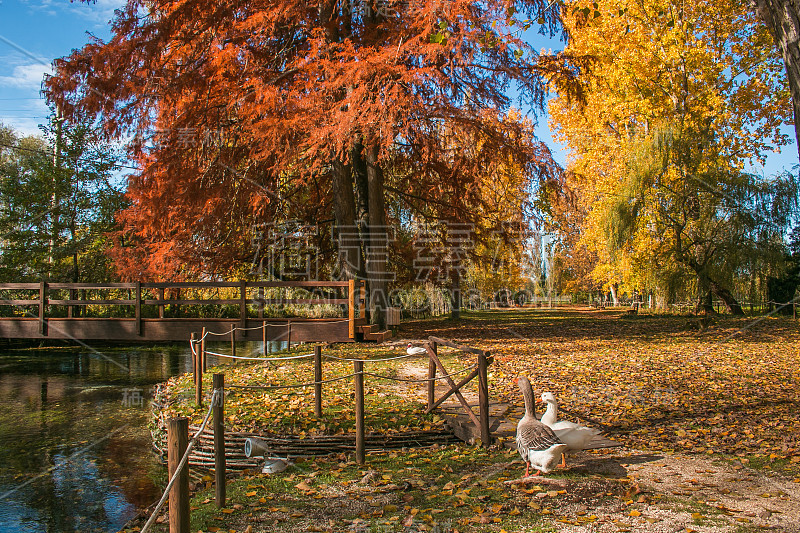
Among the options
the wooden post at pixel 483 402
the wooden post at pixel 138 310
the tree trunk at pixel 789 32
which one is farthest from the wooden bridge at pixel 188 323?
the tree trunk at pixel 789 32

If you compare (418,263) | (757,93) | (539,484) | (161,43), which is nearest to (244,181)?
(161,43)

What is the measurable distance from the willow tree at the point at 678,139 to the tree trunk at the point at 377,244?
9335 mm

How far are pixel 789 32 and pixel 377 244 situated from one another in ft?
49.5

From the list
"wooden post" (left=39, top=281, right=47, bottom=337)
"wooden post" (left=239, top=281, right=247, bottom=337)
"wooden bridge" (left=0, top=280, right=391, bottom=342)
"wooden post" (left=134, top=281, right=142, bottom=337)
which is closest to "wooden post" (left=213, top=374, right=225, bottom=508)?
"wooden bridge" (left=0, top=280, right=391, bottom=342)

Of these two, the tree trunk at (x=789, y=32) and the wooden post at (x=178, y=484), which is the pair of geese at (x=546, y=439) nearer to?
the wooden post at (x=178, y=484)

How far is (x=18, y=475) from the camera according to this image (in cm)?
848

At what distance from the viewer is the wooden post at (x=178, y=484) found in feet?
13.7

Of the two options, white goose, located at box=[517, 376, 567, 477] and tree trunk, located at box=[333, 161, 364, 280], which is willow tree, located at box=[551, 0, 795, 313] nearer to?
tree trunk, located at box=[333, 161, 364, 280]

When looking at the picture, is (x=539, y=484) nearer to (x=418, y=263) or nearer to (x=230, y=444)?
(x=230, y=444)

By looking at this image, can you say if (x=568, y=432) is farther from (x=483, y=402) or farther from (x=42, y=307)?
(x=42, y=307)

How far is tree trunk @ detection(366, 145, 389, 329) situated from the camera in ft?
62.3

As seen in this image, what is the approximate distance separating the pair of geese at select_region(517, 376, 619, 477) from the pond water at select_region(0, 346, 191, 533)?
15.1 ft

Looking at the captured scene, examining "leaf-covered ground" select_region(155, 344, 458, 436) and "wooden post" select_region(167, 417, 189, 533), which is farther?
"leaf-covered ground" select_region(155, 344, 458, 436)

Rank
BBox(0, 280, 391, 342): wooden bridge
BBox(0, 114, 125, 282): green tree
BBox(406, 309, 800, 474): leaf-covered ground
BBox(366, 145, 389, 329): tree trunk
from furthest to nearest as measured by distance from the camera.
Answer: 1. BBox(0, 114, 125, 282): green tree
2. BBox(366, 145, 389, 329): tree trunk
3. BBox(0, 280, 391, 342): wooden bridge
4. BBox(406, 309, 800, 474): leaf-covered ground
